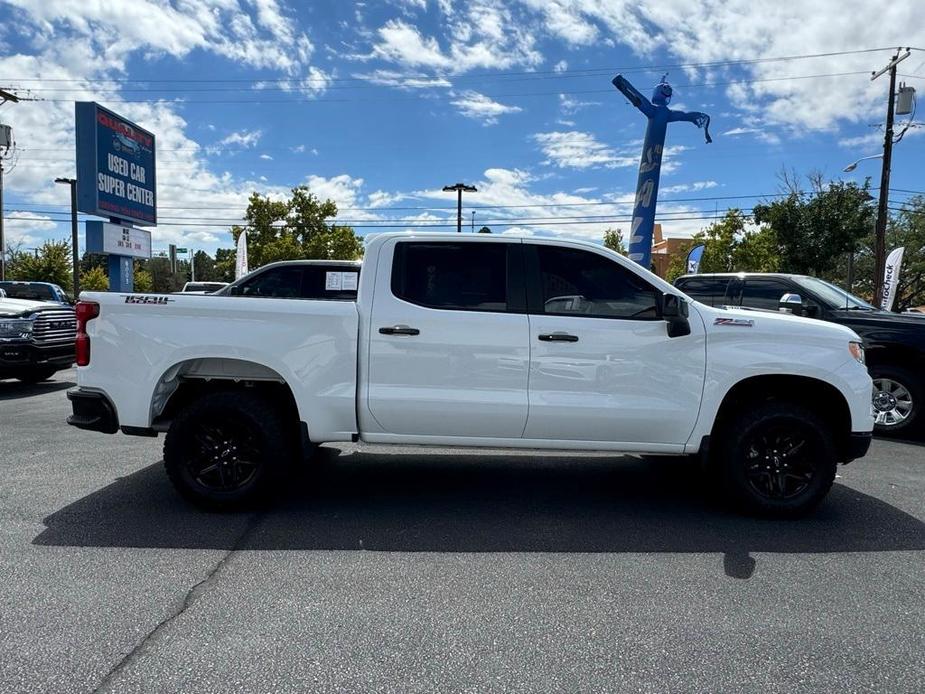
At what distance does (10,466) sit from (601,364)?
5.15 meters

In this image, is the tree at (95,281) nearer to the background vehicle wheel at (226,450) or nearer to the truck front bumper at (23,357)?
the truck front bumper at (23,357)

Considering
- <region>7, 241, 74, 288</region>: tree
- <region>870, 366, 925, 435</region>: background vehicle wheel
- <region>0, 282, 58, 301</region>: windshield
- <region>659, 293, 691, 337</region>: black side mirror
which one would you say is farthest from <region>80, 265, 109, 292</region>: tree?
<region>659, 293, 691, 337</region>: black side mirror

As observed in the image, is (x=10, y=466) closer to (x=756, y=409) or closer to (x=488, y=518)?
(x=488, y=518)

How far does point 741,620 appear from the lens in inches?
124

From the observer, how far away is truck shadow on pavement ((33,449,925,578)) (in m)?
4.06

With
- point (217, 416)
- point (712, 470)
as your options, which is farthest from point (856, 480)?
point (217, 416)

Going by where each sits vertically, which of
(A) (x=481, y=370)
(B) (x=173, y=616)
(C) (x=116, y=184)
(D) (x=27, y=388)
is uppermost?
(C) (x=116, y=184)

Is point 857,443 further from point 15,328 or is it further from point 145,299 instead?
point 15,328

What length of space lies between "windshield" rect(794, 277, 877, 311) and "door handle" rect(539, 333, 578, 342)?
5.20 metres

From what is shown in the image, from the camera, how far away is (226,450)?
14.8 ft

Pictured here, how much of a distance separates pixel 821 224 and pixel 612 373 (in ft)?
72.8

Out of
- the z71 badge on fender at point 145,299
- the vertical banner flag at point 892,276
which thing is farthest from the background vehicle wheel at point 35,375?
the vertical banner flag at point 892,276

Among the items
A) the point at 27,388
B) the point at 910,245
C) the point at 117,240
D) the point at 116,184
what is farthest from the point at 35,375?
the point at 910,245

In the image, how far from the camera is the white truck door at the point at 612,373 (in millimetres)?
4363
